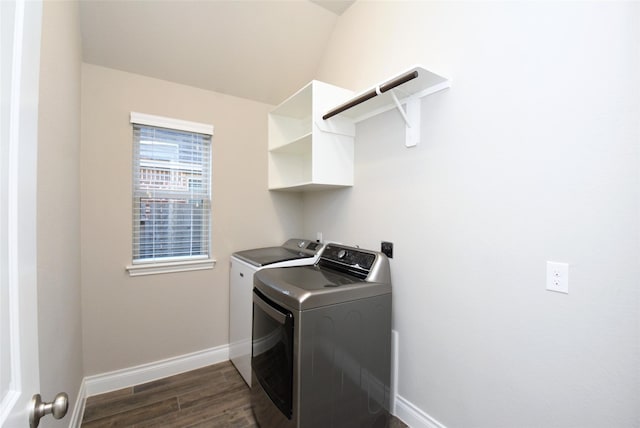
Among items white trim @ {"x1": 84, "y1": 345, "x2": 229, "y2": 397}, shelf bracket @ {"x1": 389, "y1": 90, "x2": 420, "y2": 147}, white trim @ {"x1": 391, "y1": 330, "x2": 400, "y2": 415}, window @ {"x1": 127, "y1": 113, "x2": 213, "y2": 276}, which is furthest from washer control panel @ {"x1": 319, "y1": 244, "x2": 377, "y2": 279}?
white trim @ {"x1": 84, "y1": 345, "x2": 229, "y2": 397}

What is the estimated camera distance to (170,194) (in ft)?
7.50

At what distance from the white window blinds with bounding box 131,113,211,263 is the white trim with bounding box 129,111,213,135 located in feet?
0.07

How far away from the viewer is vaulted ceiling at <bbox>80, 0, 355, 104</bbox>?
1.89 metres

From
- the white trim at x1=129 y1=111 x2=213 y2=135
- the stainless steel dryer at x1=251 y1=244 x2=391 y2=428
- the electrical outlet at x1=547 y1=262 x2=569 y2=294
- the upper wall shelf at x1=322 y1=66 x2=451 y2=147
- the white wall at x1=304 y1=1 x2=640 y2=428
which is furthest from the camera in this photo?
the white trim at x1=129 y1=111 x2=213 y2=135

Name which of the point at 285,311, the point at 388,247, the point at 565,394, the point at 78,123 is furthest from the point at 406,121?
the point at 78,123

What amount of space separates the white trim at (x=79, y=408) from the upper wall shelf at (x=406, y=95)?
2.35m

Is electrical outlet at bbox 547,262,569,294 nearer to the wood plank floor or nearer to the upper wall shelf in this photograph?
the upper wall shelf

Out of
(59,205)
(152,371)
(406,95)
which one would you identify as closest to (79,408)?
(152,371)

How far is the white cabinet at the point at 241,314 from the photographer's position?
207 centimetres

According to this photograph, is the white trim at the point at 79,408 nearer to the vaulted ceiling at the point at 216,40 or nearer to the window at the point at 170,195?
the window at the point at 170,195

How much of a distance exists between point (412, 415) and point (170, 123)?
2.68 m

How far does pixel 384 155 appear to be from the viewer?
1.88 metres

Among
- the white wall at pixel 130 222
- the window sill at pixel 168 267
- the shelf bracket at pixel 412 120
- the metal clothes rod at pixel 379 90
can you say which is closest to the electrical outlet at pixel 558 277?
the shelf bracket at pixel 412 120

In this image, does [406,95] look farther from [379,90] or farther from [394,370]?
[394,370]
